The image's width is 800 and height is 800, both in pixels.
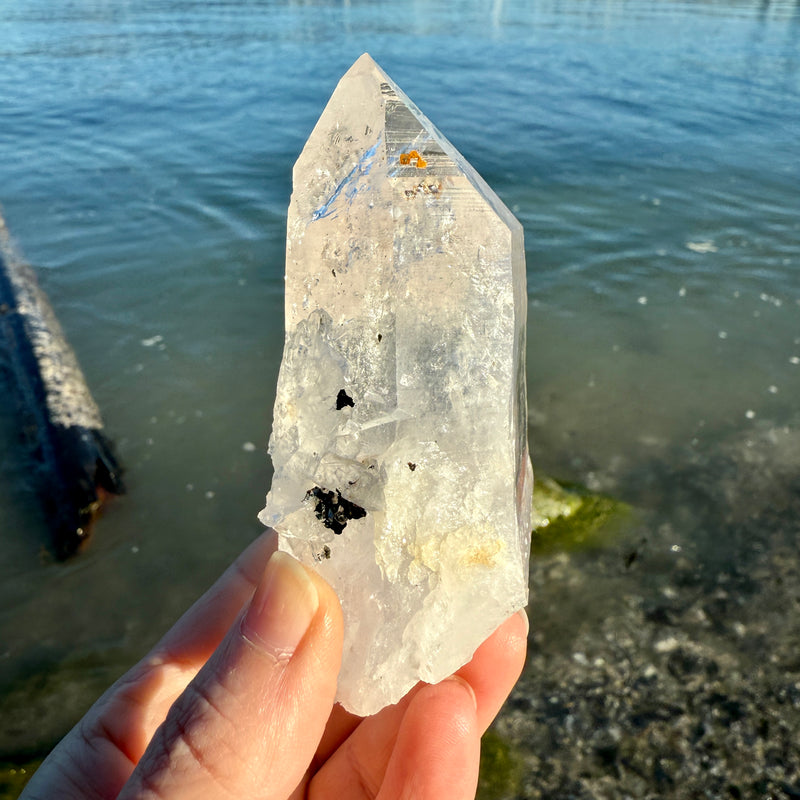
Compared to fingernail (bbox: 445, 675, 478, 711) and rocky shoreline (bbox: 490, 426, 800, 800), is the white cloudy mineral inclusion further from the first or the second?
rocky shoreline (bbox: 490, 426, 800, 800)

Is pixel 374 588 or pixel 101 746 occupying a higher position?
pixel 374 588

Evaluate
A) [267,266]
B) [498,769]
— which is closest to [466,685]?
[498,769]

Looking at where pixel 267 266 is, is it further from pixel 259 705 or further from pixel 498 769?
pixel 259 705

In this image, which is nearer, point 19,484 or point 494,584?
point 494,584

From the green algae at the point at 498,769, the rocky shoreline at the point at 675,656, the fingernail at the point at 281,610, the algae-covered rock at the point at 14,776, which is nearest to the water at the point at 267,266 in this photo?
the algae-covered rock at the point at 14,776

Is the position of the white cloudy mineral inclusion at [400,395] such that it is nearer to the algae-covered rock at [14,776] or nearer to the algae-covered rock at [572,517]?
the algae-covered rock at [14,776]

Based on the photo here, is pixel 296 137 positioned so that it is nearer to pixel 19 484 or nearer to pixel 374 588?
pixel 19 484

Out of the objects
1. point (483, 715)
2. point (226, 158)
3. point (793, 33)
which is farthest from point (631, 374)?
point (793, 33)
